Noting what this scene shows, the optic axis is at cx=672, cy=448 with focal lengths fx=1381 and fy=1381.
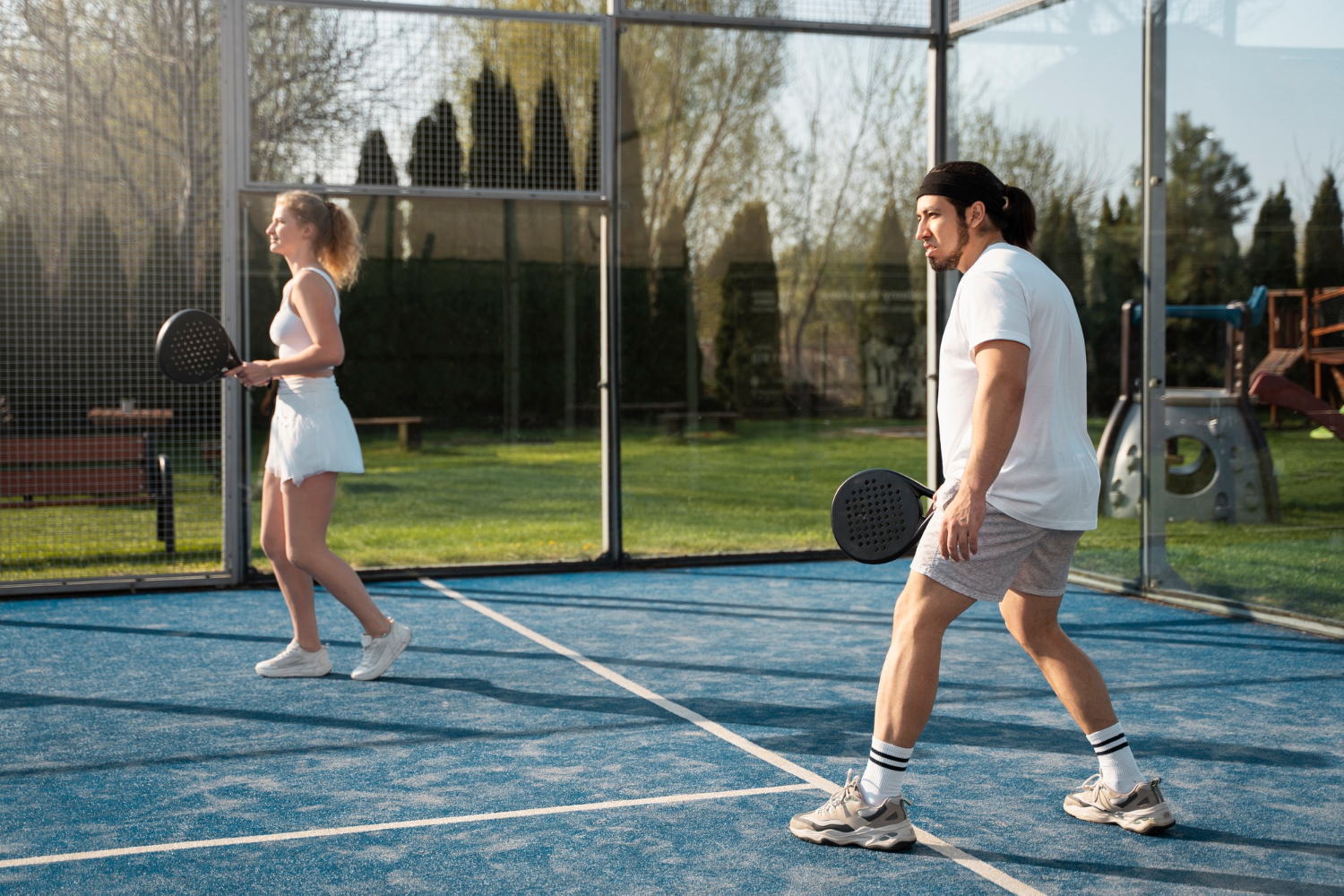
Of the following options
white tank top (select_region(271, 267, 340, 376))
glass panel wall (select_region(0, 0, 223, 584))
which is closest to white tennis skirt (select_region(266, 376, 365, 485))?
white tank top (select_region(271, 267, 340, 376))

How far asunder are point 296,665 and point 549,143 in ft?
11.6

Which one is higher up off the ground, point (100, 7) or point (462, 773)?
point (100, 7)

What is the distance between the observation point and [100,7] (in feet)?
22.0

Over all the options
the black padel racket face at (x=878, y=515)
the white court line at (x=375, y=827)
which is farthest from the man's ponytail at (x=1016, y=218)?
the white court line at (x=375, y=827)

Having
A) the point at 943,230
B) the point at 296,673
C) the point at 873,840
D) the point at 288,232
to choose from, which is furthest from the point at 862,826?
the point at 288,232

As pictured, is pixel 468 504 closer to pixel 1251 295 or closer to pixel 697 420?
pixel 697 420

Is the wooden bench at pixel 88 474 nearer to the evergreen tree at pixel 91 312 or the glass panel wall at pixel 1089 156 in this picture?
the evergreen tree at pixel 91 312

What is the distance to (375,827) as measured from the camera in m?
3.39

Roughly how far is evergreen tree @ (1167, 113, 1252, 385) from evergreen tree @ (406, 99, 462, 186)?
3.67 meters

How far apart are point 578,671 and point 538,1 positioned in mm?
4299

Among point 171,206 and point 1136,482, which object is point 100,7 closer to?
point 171,206

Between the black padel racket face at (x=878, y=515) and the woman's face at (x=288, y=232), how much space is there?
2553mm

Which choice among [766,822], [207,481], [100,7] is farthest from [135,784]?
[100,7]

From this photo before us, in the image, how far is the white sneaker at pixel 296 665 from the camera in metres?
5.12
